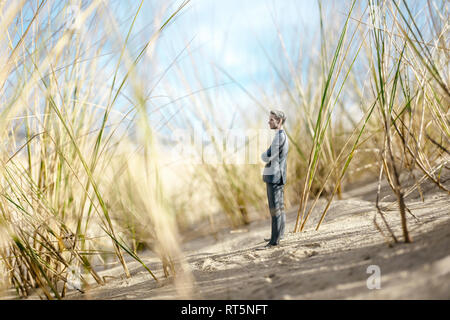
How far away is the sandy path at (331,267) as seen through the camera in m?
0.72

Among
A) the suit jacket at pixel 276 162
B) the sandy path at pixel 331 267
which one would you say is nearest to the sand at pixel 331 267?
the sandy path at pixel 331 267

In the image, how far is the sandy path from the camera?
2.35ft

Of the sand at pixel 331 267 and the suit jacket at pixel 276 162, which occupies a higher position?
the suit jacket at pixel 276 162

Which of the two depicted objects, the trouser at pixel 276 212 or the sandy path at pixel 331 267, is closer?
the sandy path at pixel 331 267

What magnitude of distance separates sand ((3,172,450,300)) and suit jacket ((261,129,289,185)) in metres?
0.26

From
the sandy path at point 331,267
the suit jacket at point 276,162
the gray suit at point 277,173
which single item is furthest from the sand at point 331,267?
the suit jacket at point 276,162

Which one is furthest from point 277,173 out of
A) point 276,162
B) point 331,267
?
point 331,267

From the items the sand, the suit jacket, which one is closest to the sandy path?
the sand

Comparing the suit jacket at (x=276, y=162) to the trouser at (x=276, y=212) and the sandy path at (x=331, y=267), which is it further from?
the sandy path at (x=331, y=267)

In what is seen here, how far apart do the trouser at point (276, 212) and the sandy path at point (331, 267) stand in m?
0.05

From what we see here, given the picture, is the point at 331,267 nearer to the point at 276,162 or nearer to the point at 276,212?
the point at 276,212

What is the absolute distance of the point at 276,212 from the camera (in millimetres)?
1396

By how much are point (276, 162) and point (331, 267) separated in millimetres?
624
